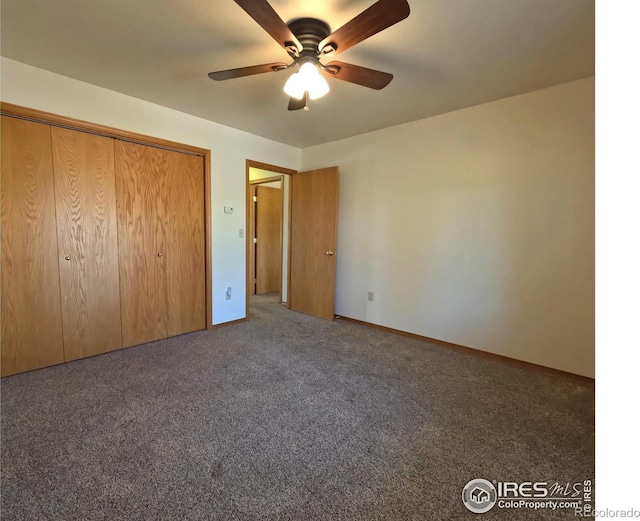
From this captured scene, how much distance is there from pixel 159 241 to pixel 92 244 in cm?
59

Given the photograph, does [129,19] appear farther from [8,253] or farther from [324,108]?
[8,253]

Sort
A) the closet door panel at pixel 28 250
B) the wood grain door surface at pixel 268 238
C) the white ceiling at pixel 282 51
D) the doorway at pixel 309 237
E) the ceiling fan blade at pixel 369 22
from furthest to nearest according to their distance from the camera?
the wood grain door surface at pixel 268 238
the doorway at pixel 309 237
the closet door panel at pixel 28 250
the white ceiling at pixel 282 51
the ceiling fan blade at pixel 369 22

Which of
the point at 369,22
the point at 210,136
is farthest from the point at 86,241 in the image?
the point at 369,22

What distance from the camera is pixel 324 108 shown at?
305cm

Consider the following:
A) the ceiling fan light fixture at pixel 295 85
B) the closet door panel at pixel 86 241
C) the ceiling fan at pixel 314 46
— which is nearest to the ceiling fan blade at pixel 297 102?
the ceiling fan at pixel 314 46

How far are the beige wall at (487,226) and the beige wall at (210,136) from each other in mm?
1428

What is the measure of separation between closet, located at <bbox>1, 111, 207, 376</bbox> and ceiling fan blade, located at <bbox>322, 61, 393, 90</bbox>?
2182mm

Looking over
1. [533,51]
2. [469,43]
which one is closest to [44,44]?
[469,43]

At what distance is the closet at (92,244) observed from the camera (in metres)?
2.44

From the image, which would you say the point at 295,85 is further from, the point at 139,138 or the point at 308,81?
the point at 139,138

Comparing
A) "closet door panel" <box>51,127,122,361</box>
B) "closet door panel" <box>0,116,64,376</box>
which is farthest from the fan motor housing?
"closet door panel" <box>0,116,64,376</box>

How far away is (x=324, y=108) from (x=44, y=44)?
7.18ft

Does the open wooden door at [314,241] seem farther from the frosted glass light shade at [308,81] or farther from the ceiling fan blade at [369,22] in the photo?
the ceiling fan blade at [369,22]

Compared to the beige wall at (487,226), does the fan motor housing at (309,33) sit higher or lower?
higher
